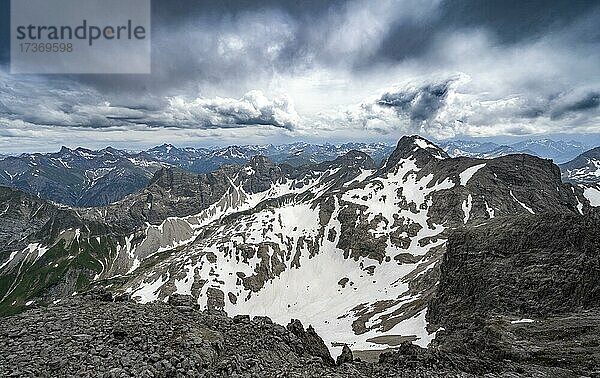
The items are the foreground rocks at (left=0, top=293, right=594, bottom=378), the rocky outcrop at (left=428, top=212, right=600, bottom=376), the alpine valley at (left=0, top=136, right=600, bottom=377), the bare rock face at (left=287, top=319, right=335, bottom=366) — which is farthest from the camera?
the rocky outcrop at (left=428, top=212, right=600, bottom=376)

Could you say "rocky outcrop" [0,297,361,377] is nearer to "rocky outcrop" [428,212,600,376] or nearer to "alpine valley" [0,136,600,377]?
"alpine valley" [0,136,600,377]

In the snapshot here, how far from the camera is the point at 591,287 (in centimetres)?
4572

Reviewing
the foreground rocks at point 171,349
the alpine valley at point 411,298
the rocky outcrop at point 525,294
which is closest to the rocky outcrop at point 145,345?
the foreground rocks at point 171,349

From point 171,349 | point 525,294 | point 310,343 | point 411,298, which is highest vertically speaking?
point 171,349

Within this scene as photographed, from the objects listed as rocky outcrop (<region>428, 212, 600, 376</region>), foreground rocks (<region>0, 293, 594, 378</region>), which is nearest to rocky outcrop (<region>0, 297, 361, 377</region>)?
foreground rocks (<region>0, 293, 594, 378</region>)

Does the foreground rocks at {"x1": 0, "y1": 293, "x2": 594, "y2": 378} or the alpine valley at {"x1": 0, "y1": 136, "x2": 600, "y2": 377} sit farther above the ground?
the foreground rocks at {"x1": 0, "y1": 293, "x2": 594, "y2": 378}

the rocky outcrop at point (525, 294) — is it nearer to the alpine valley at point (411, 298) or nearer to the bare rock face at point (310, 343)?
the alpine valley at point (411, 298)

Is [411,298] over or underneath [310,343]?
underneath

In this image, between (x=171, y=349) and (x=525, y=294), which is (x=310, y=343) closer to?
(x=171, y=349)

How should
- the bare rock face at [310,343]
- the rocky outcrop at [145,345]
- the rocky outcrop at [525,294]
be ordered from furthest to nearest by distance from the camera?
the rocky outcrop at [525,294], the bare rock face at [310,343], the rocky outcrop at [145,345]

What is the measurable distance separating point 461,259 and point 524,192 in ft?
495

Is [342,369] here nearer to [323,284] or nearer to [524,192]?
[323,284]

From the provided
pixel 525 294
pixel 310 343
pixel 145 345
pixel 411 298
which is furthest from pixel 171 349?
pixel 411 298

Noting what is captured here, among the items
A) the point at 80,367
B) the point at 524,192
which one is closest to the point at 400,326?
the point at 80,367
